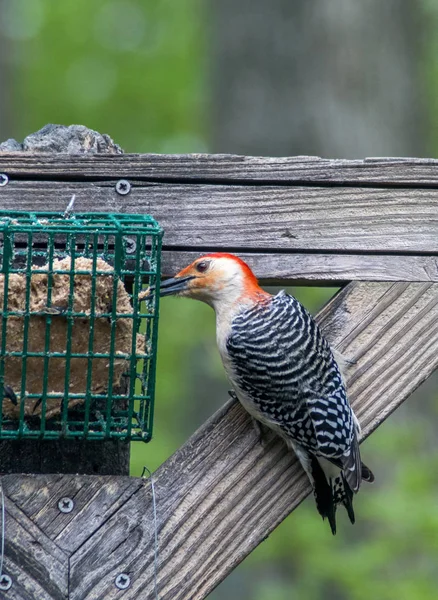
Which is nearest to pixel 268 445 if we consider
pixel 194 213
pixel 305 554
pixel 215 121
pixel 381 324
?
pixel 381 324

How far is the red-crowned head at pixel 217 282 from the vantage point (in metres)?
2.85

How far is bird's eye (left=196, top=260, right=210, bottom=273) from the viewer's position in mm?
2832

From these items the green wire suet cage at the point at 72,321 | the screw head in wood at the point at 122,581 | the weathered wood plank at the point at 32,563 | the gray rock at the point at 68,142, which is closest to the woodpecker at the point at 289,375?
the green wire suet cage at the point at 72,321

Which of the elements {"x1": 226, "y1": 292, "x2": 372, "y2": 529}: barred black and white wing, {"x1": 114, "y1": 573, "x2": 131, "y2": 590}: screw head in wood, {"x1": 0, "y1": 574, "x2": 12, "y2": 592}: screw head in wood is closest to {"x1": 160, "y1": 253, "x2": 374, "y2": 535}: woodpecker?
{"x1": 226, "y1": 292, "x2": 372, "y2": 529}: barred black and white wing

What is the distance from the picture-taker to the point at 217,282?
299 centimetres

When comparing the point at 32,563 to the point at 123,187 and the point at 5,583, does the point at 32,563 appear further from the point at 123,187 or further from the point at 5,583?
the point at 123,187

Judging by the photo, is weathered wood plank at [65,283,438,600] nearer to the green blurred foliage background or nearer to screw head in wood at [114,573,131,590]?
screw head in wood at [114,573,131,590]

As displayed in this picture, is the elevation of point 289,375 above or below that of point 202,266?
below

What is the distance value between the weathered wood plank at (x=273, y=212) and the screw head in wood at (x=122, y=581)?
944 millimetres

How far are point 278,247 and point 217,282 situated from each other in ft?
0.82

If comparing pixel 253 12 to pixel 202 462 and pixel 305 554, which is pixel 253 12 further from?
pixel 202 462

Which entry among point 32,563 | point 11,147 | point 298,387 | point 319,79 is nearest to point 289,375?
point 298,387

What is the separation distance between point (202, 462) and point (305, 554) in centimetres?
479

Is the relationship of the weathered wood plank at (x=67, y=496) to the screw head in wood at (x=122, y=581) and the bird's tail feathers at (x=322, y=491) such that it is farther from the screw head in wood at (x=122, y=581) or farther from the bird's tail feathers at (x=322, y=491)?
the bird's tail feathers at (x=322, y=491)
